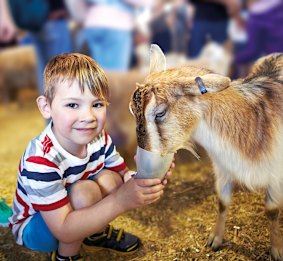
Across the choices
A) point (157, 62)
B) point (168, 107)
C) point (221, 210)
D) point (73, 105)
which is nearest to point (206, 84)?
point (168, 107)

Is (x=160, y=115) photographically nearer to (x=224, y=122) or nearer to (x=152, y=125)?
(x=152, y=125)

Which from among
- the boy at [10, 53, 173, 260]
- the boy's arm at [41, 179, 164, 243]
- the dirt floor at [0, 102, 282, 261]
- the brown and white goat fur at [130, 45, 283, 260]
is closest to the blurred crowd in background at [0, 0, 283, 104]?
the dirt floor at [0, 102, 282, 261]

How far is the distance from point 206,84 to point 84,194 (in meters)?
0.84

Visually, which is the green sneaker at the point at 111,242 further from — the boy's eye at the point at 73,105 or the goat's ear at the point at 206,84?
the goat's ear at the point at 206,84

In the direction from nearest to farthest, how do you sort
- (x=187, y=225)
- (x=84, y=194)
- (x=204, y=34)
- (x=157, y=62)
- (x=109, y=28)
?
(x=84, y=194) → (x=157, y=62) → (x=187, y=225) → (x=109, y=28) → (x=204, y=34)

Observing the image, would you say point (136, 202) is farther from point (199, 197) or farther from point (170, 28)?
point (170, 28)

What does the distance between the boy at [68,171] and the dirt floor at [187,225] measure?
0.54 metres

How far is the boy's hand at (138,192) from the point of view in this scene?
1.79 metres

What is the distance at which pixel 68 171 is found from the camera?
2.05 m

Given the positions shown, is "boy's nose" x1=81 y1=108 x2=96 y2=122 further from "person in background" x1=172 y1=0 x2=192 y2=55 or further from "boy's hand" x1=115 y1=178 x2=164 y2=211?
"person in background" x1=172 y1=0 x2=192 y2=55

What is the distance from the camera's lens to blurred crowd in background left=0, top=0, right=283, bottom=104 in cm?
400

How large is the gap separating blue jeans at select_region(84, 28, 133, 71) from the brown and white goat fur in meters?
1.92

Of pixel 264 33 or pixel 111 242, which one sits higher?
pixel 264 33

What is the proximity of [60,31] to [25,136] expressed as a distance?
140 centimetres
